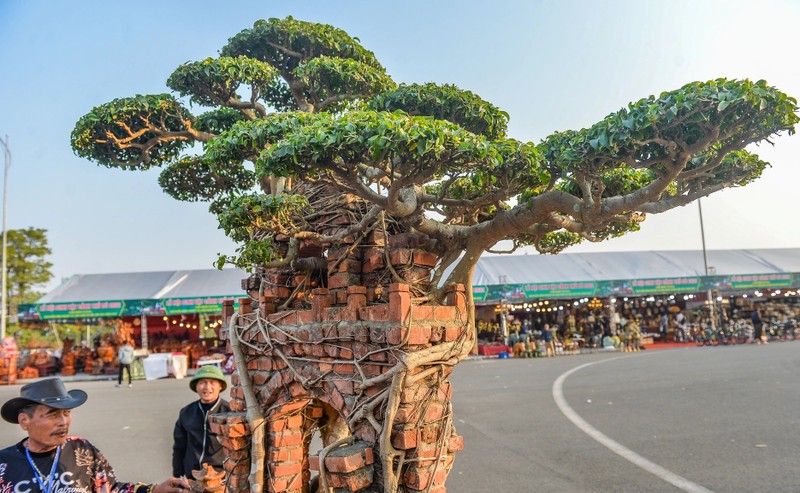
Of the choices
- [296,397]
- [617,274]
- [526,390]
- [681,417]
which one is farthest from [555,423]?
[617,274]

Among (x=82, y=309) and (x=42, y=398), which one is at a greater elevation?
(x=82, y=309)

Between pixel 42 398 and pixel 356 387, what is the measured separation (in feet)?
5.49

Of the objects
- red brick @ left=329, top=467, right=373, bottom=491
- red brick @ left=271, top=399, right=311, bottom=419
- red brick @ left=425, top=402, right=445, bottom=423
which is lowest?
red brick @ left=329, top=467, right=373, bottom=491

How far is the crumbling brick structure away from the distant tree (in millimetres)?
34274

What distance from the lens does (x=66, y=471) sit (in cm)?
277

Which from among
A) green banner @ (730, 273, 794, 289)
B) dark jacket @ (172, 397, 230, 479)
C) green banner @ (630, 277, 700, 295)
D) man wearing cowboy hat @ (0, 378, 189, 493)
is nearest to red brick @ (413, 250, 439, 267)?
man wearing cowboy hat @ (0, 378, 189, 493)

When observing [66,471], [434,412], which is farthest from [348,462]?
[66,471]

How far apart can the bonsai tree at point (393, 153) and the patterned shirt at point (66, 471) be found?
1.52m

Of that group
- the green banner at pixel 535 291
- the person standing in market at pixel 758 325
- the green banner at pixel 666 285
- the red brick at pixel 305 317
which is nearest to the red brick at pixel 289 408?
the red brick at pixel 305 317

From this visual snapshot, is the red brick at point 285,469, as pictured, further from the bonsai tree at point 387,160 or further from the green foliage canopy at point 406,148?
the green foliage canopy at point 406,148

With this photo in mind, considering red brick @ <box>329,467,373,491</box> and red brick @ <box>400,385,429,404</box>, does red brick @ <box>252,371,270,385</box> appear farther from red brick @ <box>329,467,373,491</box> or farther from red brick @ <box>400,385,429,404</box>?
red brick @ <box>400,385,429,404</box>

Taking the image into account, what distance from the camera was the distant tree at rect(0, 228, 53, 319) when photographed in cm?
3061

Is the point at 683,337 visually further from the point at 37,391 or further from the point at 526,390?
the point at 37,391

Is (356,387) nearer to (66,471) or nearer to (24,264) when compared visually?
(66,471)
